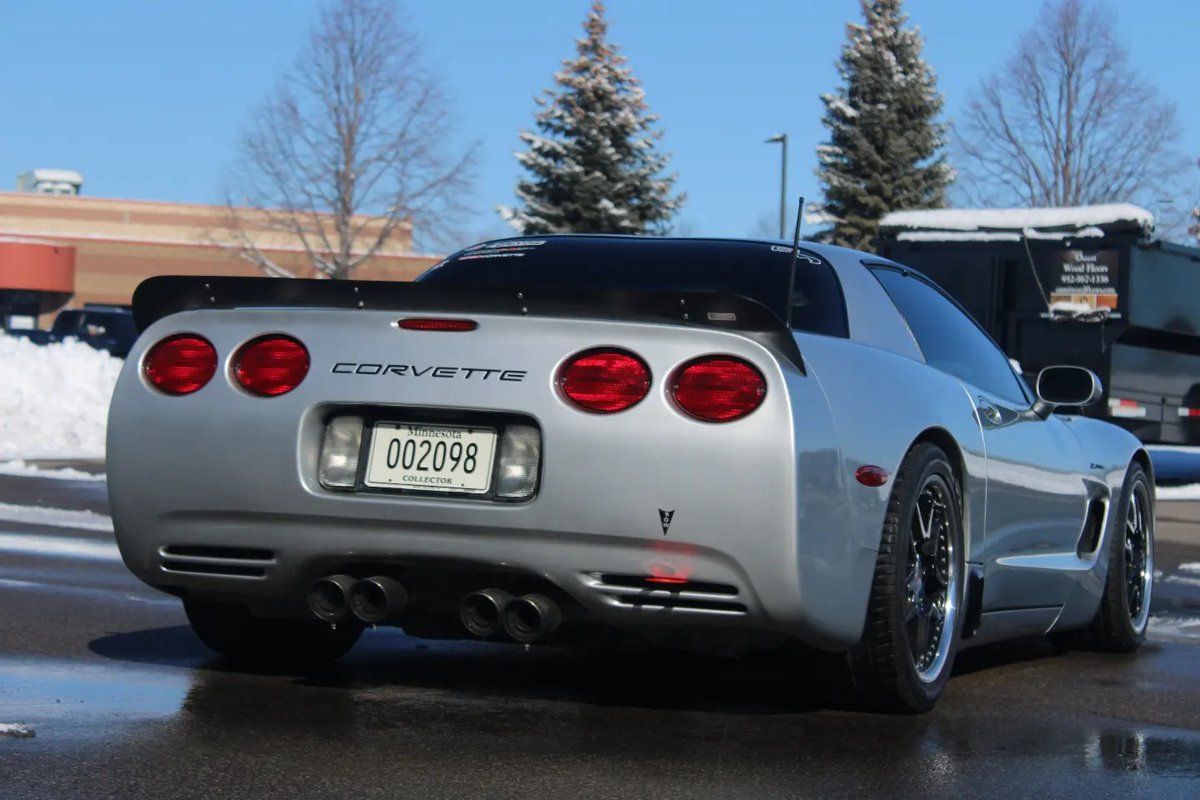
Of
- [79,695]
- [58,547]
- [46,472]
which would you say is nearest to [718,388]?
[79,695]

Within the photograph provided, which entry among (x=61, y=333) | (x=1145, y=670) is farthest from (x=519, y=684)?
(x=61, y=333)

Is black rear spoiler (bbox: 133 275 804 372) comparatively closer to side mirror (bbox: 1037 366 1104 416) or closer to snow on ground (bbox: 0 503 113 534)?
side mirror (bbox: 1037 366 1104 416)

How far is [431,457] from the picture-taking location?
4.64 m

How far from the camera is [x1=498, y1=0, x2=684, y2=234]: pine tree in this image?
161 feet

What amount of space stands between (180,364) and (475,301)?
0.83 metres

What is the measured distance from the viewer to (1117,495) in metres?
6.88

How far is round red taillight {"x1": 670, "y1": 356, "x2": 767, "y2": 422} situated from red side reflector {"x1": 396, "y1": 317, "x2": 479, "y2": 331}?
547mm

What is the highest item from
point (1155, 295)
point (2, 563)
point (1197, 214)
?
point (1197, 214)

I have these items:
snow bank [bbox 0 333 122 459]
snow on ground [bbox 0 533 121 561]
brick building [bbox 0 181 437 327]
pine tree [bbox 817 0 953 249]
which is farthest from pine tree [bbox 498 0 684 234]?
snow on ground [bbox 0 533 121 561]

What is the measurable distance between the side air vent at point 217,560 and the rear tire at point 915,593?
156 cm

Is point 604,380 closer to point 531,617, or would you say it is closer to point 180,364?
point 531,617

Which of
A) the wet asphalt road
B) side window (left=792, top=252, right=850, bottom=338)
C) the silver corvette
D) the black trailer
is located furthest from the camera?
the black trailer

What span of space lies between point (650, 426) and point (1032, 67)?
48594 millimetres

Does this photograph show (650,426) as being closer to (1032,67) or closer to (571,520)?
(571,520)
